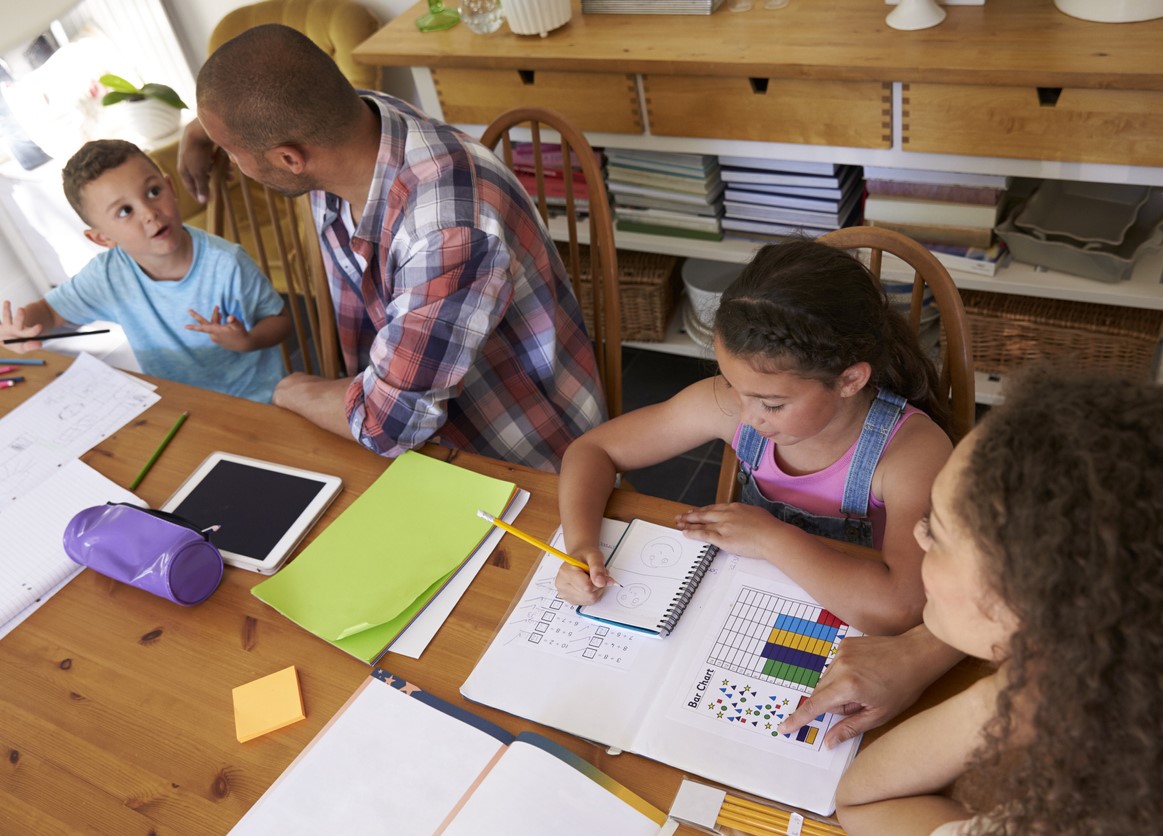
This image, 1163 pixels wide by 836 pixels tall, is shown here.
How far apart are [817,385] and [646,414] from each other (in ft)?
0.87

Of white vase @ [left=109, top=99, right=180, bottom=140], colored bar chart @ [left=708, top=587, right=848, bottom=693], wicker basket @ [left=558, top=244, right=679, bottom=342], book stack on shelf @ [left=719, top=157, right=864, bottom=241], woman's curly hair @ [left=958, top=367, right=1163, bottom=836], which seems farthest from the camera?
white vase @ [left=109, top=99, right=180, bottom=140]

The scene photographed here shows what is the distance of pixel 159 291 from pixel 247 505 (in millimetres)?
674

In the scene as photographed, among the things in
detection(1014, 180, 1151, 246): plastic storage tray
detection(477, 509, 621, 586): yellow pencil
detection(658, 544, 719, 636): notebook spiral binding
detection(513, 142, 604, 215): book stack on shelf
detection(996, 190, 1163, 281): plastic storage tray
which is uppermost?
detection(477, 509, 621, 586): yellow pencil

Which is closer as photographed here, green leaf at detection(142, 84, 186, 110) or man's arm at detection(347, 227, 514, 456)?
man's arm at detection(347, 227, 514, 456)

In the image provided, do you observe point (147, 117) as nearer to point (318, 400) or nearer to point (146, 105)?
point (146, 105)

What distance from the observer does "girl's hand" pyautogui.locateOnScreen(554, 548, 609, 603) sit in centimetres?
104

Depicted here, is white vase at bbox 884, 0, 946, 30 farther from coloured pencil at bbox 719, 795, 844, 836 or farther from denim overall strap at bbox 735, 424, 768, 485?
coloured pencil at bbox 719, 795, 844, 836

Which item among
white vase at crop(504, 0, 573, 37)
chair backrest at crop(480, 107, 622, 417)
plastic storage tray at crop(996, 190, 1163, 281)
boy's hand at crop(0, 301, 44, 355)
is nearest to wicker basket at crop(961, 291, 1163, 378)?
plastic storage tray at crop(996, 190, 1163, 281)

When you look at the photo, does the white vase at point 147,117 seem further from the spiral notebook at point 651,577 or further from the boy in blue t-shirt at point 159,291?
the spiral notebook at point 651,577

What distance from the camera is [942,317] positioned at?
1189 mm

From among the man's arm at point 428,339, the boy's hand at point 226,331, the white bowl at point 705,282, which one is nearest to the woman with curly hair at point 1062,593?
the man's arm at point 428,339

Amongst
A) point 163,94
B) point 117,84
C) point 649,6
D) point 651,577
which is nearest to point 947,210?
point 649,6

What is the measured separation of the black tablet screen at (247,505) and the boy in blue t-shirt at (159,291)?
427 millimetres

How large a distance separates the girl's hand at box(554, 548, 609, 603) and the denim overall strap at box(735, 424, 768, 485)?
27 centimetres
